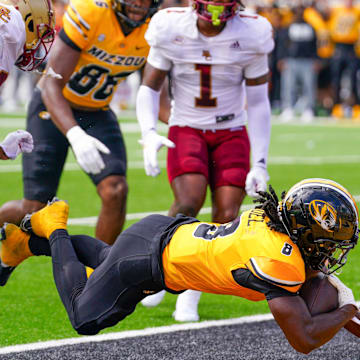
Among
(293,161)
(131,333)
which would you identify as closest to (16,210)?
(131,333)

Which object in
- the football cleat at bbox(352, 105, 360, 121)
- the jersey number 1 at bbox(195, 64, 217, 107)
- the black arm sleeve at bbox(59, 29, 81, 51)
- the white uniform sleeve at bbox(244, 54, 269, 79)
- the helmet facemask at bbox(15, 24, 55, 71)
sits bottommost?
the football cleat at bbox(352, 105, 360, 121)

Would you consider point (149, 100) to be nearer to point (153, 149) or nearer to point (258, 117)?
point (153, 149)

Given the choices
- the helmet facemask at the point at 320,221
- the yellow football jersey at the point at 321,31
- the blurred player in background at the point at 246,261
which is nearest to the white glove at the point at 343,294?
the blurred player in background at the point at 246,261

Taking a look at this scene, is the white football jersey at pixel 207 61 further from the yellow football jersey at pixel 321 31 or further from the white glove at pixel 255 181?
the yellow football jersey at pixel 321 31

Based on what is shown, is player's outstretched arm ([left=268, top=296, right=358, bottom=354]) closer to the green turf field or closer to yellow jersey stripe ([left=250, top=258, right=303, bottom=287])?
yellow jersey stripe ([left=250, top=258, right=303, bottom=287])

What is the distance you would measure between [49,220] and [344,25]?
1453cm

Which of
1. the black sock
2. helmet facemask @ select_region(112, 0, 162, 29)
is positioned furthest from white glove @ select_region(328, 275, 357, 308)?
helmet facemask @ select_region(112, 0, 162, 29)

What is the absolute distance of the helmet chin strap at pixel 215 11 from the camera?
4.70 meters

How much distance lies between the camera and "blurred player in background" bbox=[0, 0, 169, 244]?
16.1 feet

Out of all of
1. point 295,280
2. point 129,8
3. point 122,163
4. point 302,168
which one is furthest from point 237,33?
point 302,168

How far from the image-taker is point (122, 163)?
198 inches

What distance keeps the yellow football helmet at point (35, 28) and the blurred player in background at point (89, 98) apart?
106 cm

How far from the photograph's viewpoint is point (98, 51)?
5.14m

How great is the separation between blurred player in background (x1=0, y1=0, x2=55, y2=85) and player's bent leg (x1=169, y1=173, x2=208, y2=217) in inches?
49.9
